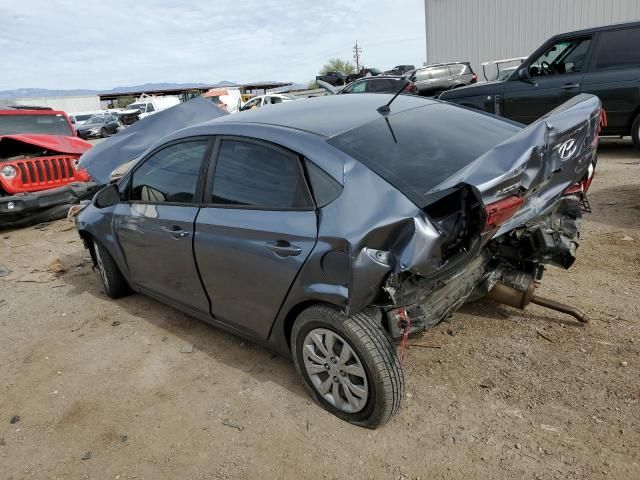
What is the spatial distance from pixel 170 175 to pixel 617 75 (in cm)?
719

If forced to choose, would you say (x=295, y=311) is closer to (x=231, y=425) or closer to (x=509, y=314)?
(x=231, y=425)

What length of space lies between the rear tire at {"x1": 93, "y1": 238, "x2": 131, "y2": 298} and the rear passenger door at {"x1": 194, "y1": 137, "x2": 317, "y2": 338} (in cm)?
158

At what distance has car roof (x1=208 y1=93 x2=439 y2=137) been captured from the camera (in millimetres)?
2818

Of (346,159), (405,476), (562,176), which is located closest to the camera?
(405,476)

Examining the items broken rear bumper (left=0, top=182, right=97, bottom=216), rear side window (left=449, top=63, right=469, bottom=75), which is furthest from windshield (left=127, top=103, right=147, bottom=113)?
broken rear bumper (left=0, top=182, right=97, bottom=216)

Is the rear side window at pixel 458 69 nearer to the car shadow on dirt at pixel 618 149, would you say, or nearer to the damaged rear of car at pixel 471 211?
the car shadow on dirt at pixel 618 149

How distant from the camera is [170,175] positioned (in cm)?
347

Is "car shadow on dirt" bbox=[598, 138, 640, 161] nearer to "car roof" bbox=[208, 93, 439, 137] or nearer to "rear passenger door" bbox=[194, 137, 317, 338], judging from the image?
"car roof" bbox=[208, 93, 439, 137]

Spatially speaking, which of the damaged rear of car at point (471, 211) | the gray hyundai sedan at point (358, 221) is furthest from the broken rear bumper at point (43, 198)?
the damaged rear of car at point (471, 211)

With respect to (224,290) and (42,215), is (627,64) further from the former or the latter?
(42,215)

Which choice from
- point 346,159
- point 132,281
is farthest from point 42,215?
point 346,159

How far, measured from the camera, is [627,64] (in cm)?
735

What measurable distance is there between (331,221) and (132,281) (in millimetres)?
2458

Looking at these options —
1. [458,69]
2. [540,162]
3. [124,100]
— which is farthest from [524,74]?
[124,100]
